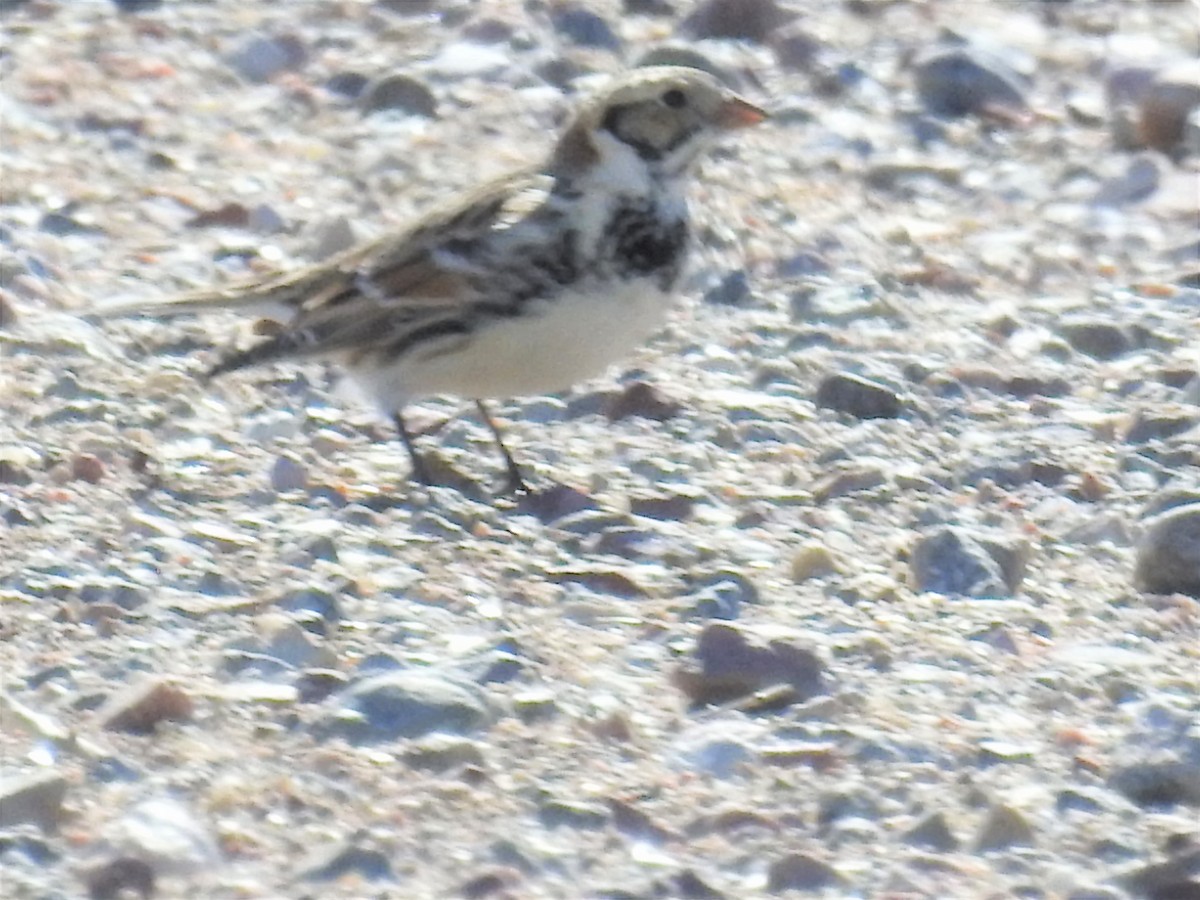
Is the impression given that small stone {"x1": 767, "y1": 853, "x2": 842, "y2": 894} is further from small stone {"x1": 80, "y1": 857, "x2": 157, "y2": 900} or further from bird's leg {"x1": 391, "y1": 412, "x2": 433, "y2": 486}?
bird's leg {"x1": 391, "y1": 412, "x2": 433, "y2": 486}

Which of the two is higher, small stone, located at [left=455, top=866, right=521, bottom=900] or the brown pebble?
small stone, located at [left=455, top=866, right=521, bottom=900]

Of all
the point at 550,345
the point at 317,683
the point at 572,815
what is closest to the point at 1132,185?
the point at 550,345

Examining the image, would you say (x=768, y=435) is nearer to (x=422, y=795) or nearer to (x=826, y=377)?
(x=826, y=377)

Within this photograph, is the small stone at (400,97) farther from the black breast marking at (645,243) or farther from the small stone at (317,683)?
the small stone at (317,683)

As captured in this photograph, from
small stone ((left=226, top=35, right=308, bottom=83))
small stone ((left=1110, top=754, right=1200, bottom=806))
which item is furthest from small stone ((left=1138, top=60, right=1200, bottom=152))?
small stone ((left=1110, top=754, right=1200, bottom=806))

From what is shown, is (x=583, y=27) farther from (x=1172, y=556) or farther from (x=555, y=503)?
(x=1172, y=556)
